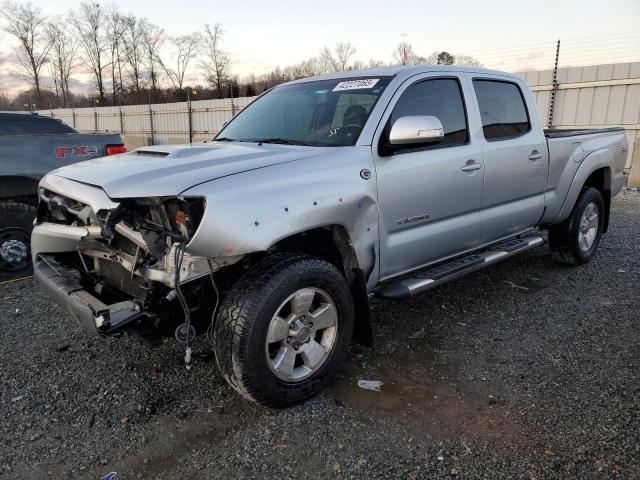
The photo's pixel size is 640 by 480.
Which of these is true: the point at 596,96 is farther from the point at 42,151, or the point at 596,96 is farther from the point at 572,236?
the point at 42,151

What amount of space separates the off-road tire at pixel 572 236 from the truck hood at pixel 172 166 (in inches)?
133

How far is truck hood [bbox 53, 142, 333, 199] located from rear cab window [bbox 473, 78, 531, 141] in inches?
67.8

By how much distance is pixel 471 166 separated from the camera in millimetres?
3859

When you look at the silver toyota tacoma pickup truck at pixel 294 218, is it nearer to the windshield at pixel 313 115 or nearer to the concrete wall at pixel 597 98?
the windshield at pixel 313 115

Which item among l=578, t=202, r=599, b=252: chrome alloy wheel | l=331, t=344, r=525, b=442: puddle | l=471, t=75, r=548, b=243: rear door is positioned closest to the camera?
l=331, t=344, r=525, b=442: puddle

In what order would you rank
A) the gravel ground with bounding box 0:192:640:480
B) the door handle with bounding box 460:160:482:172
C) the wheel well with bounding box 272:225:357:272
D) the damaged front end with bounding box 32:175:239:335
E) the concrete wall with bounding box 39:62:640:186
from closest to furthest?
the gravel ground with bounding box 0:192:640:480, the damaged front end with bounding box 32:175:239:335, the wheel well with bounding box 272:225:357:272, the door handle with bounding box 460:160:482:172, the concrete wall with bounding box 39:62:640:186

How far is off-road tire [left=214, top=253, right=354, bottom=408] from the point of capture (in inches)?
104

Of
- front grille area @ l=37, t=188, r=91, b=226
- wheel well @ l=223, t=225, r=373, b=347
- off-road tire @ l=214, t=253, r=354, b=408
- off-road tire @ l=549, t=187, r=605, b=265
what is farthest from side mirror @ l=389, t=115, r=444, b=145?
off-road tire @ l=549, t=187, r=605, b=265

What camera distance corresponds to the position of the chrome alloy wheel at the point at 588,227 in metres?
5.52

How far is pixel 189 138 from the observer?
20469 mm

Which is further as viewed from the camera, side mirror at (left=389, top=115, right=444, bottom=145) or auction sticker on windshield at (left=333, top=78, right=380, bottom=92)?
auction sticker on windshield at (left=333, top=78, right=380, bottom=92)

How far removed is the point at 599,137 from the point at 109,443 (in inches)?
211

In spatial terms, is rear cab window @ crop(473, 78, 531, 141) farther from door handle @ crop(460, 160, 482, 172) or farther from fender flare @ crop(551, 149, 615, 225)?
fender flare @ crop(551, 149, 615, 225)

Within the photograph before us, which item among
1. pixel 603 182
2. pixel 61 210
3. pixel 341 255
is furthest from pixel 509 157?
pixel 61 210
